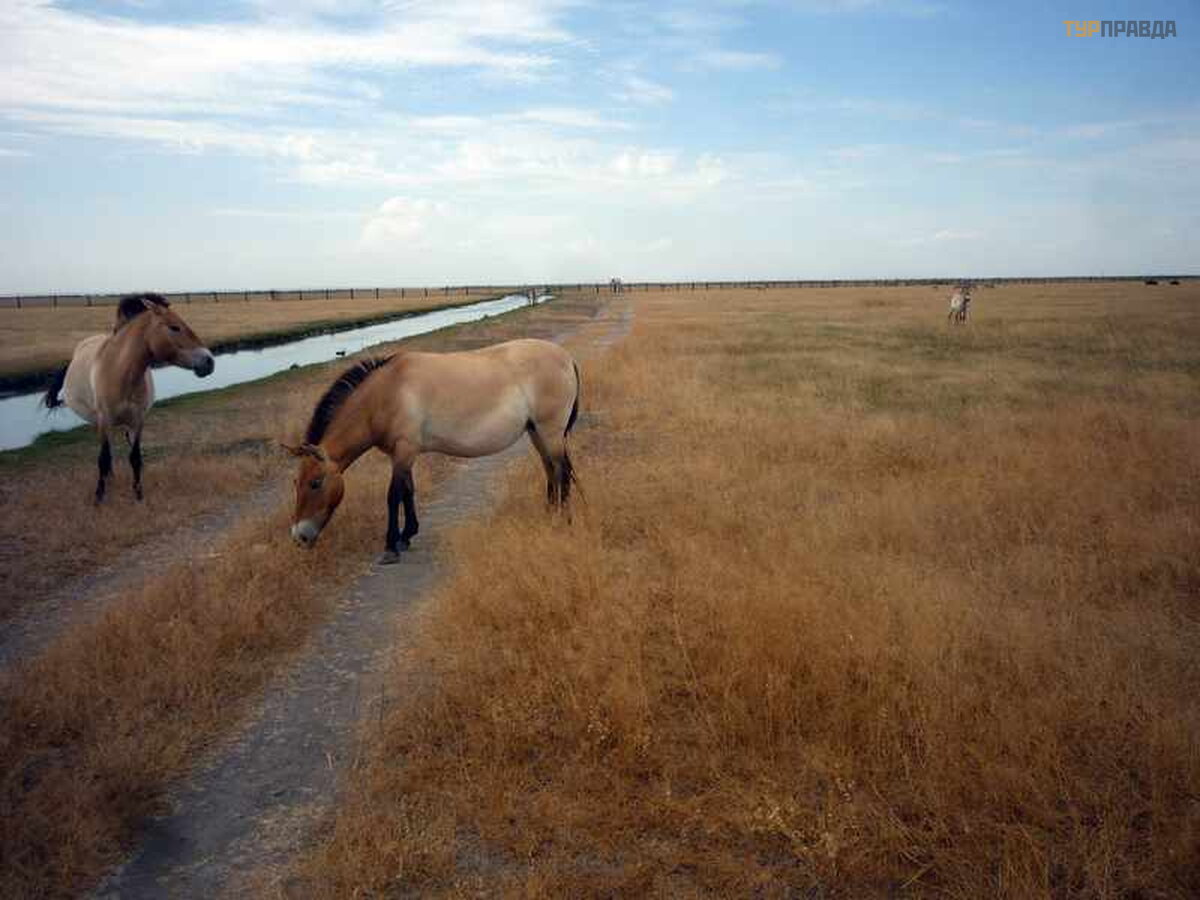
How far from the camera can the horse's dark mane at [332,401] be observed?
741 centimetres

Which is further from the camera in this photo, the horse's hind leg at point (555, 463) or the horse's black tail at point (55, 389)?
the horse's black tail at point (55, 389)

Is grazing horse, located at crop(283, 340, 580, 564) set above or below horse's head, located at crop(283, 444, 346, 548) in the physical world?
above

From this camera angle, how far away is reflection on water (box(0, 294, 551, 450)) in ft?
54.9

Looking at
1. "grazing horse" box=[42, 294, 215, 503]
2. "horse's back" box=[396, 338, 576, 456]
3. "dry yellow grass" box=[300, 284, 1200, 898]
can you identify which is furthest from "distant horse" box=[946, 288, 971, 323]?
"grazing horse" box=[42, 294, 215, 503]

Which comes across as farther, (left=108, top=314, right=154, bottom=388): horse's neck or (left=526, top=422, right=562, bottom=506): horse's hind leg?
(left=108, top=314, right=154, bottom=388): horse's neck

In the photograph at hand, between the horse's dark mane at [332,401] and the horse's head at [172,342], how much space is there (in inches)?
115

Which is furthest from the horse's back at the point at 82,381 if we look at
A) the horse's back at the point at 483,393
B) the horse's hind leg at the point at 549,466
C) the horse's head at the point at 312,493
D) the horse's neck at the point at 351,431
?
the horse's hind leg at the point at 549,466

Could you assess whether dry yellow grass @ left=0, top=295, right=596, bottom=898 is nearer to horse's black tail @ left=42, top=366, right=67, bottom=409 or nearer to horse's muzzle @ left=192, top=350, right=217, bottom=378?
horse's black tail @ left=42, top=366, right=67, bottom=409

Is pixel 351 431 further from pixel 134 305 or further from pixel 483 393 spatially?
pixel 134 305

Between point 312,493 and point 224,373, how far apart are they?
74.1 feet

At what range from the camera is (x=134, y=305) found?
9.72 metres

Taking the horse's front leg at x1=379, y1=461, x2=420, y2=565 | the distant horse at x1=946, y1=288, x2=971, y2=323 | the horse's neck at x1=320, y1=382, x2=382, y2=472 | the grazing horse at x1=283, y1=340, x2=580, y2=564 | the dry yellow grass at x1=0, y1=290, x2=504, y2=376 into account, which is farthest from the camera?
the distant horse at x1=946, y1=288, x2=971, y2=323

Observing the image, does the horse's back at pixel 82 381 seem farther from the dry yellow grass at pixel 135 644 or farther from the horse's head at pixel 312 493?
the horse's head at pixel 312 493

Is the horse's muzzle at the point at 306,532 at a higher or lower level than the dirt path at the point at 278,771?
higher
